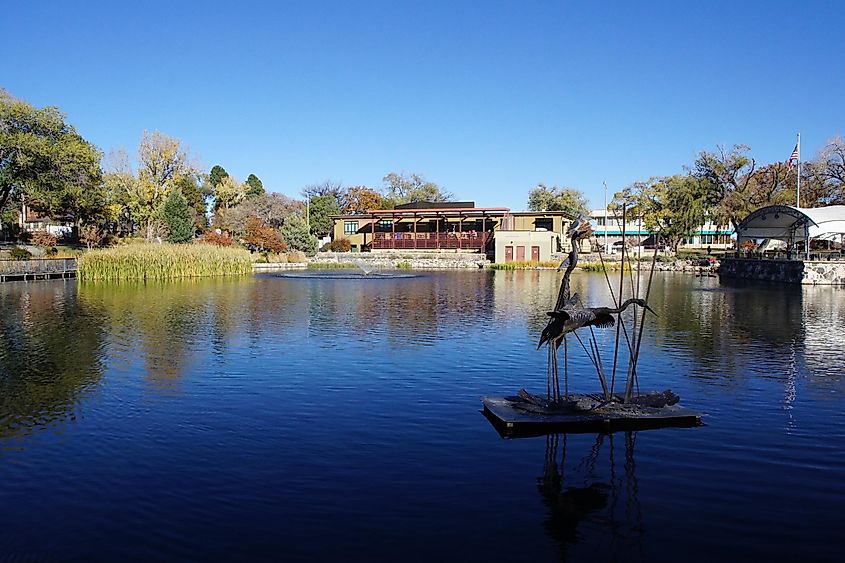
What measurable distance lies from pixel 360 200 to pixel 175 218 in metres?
36.2

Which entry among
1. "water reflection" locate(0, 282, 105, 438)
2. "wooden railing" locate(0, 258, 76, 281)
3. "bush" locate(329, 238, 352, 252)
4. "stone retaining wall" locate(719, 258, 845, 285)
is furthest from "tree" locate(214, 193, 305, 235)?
"stone retaining wall" locate(719, 258, 845, 285)

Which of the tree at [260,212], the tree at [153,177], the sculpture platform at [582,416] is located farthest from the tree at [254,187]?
the sculpture platform at [582,416]

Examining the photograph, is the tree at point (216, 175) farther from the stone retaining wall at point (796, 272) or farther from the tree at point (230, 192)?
the stone retaining wall at point (796, 272)

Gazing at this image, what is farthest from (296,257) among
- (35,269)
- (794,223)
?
(794,223)

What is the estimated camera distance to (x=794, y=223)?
44.8m

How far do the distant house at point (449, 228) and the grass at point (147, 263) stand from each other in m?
26.3

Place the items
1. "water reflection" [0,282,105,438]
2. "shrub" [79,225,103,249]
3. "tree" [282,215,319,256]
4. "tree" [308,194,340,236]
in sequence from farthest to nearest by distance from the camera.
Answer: "tree" [308,194,340,236] < "tree" [282,215,319,256] < "shrub" [79,225,103,249] < "water reflection" [0,282,105,438]

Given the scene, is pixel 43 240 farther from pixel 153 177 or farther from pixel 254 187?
pixel 254 187

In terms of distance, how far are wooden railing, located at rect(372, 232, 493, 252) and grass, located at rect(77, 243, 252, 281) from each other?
1021 inches

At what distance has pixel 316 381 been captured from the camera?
43.4 feet

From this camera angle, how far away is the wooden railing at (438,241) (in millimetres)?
66812

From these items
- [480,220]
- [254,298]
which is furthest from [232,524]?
[480,220]

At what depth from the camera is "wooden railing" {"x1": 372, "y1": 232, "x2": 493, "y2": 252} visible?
66812mm

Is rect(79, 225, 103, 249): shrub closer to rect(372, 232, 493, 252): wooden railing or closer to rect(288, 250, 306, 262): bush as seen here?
rect(288, 250, 306, 262): bush
